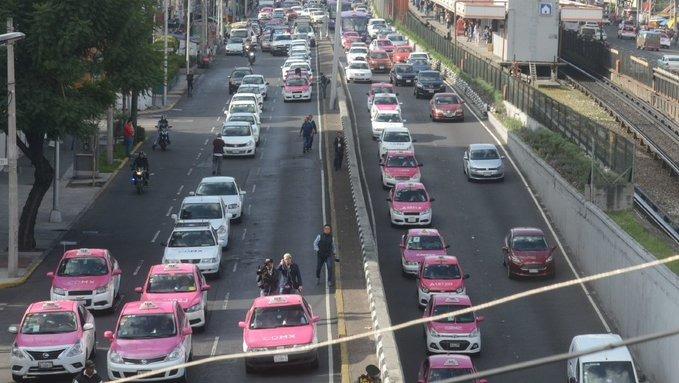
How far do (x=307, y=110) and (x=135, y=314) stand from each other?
46528 mm

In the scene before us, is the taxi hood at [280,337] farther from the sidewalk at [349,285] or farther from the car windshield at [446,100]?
the car windshield at [446,100]

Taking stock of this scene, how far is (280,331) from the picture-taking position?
1107 inches

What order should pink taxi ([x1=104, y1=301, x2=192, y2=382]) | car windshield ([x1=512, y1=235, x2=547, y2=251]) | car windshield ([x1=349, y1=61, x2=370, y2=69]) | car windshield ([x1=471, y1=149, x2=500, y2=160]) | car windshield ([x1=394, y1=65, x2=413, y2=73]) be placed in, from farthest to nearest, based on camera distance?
car windshield ([x1=349, y1=61, x2=370, y2=69]), car windshield ([x1=394, y1=65, x2=413, y2=73]), car windshield ([x1=471, y1=149, x2=500, y2=160]), car windshield ([x1=512, y1=235, x2=547, y2=251]), pink taxi ([x1=104, y1=301, x2=192, y2=382])

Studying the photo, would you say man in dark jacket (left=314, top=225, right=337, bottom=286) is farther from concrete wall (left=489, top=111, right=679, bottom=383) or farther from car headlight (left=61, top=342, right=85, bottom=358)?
car headlight (left=61, top=342, right=85, bottom=358)

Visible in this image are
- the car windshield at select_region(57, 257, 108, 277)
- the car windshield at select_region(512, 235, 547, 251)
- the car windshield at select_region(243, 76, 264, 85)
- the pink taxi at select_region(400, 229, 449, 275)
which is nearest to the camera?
the car windshield at select_region(57, 257, 108, 277)

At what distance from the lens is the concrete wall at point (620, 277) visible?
32750 mm

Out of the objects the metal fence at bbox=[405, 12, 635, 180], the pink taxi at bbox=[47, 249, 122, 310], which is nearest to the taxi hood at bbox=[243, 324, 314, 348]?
the pink taxi at bbox=[47, 249, 122, 310]

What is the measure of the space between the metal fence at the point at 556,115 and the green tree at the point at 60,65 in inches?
641

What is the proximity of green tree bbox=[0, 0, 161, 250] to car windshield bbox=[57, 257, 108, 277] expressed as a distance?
6655 mm

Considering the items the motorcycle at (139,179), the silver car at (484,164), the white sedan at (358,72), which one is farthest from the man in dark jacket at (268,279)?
the white sedan at (358,72)

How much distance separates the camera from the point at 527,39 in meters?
89.5

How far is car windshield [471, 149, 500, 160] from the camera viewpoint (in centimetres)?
5456

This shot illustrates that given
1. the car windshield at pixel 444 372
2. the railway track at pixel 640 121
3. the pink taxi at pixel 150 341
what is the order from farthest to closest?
the railway track at pixel 640 121
the car windshield at pixel 444 372
the pink taxi at pixel 150 341

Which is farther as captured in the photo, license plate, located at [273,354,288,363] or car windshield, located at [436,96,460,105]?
car windshield, located at [436,96,460,105]
